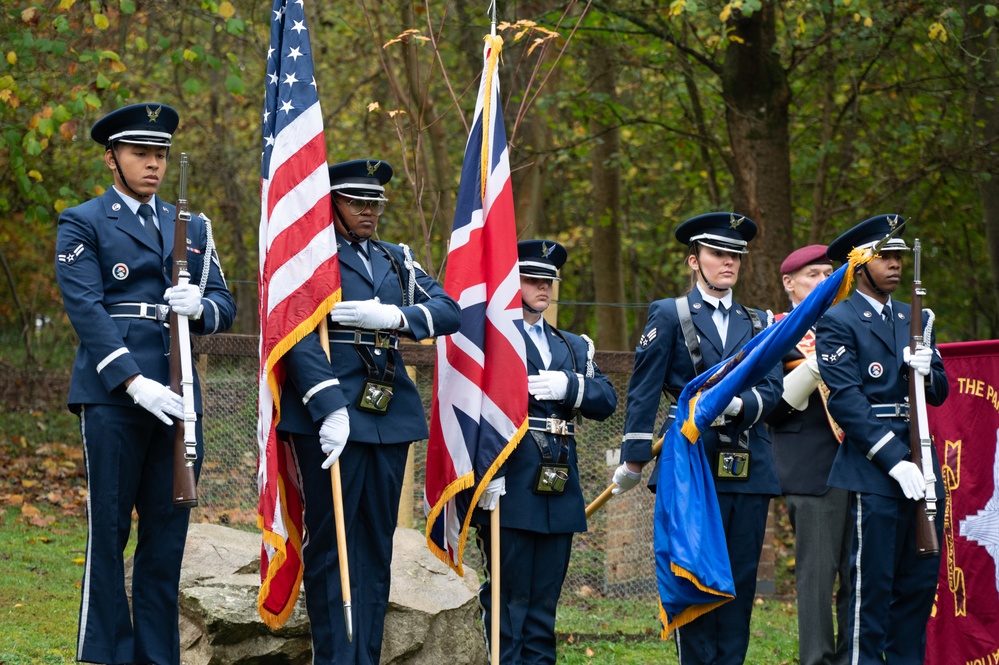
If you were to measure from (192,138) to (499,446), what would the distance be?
13653mm

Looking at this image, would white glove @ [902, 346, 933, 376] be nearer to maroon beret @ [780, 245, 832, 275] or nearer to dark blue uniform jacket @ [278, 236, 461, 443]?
maroon beret @ [780, 245, 832, 275]

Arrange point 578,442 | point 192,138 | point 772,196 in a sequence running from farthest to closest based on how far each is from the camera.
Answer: point 192,138 < point 772,196 < point 578,442

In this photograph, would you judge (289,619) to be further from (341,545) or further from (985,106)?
(985,106)

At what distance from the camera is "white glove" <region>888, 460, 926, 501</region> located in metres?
5.38

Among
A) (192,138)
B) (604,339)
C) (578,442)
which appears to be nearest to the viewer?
(578,442)

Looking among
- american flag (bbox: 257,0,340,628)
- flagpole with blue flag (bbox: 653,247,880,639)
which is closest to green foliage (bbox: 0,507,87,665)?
american flag (bbox: 257,0,340,628)

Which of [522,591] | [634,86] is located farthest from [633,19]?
[522,591]

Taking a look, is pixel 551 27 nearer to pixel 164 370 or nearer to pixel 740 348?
pixel 740 348

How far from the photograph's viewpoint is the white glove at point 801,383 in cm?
625

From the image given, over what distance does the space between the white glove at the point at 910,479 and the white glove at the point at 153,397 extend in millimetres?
2983

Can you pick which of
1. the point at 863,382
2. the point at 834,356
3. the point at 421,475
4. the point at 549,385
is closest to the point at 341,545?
the point at 549,385

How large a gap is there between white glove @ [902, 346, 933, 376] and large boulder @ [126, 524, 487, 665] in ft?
7.80

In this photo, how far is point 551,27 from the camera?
1132 centimetres

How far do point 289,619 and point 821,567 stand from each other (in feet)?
8.46
